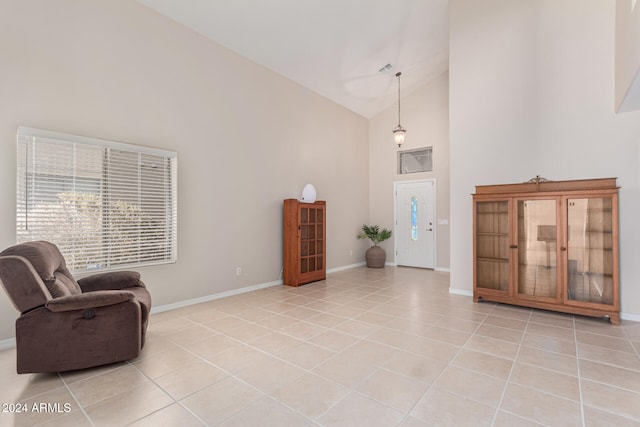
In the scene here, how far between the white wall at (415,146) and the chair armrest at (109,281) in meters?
5.89

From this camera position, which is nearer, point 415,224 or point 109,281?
point 109,281

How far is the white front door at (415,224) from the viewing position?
281 inches

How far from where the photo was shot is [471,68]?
4762 mm

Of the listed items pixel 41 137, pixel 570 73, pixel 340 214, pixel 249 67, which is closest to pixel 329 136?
pixel 340 214

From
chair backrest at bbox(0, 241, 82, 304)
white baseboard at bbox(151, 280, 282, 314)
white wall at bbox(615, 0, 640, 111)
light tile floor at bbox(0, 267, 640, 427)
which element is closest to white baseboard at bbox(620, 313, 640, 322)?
light tile floor at bbox(0, 267, 640, 427)

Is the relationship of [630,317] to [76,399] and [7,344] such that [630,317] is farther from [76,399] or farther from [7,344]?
[7,344]

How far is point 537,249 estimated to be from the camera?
403 cm

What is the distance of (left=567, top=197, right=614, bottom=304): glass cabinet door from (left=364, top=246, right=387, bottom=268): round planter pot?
402cm

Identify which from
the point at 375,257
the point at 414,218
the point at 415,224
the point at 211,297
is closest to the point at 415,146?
the point at 414,218

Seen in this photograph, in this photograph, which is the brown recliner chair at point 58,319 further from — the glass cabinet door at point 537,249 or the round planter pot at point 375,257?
the round planter pot at point 375,257

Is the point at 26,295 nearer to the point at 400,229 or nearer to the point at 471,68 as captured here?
the point at 471,68

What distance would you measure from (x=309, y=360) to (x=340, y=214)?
4706 millimetres

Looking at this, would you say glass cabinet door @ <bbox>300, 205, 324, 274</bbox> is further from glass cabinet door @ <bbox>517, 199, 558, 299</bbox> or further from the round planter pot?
glass cabinet door @ <bbox>517, 199, 558, 299</bbox>

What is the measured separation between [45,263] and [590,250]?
5.64m
